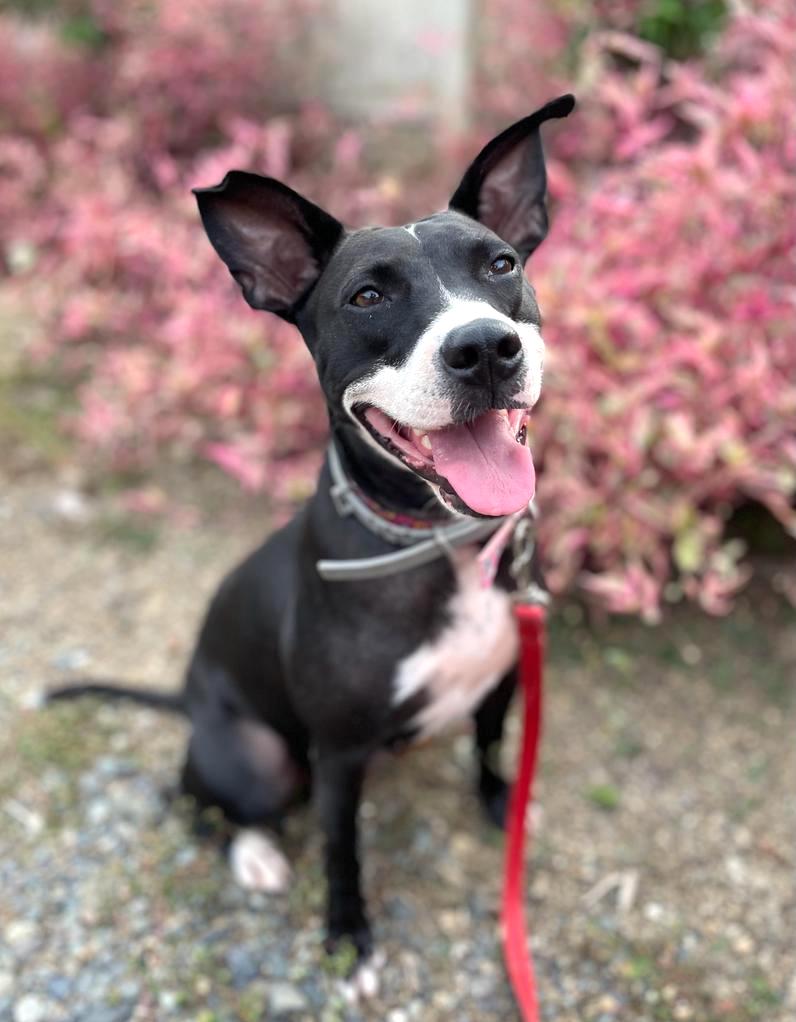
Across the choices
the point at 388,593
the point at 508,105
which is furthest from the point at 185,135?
the point at 388,593

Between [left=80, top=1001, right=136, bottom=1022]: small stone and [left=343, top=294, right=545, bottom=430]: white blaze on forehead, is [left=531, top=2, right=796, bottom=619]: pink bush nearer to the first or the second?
[left=343, top=294, right=545, bottom=430]: white blaze on forehead

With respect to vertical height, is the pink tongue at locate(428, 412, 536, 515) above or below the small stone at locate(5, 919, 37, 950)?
above

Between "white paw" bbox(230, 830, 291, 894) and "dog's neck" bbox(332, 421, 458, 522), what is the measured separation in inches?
45.7

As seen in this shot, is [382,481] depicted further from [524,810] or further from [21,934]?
[21,934]

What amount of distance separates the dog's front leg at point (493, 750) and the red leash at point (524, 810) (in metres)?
0.26

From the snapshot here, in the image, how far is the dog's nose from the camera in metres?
1.56

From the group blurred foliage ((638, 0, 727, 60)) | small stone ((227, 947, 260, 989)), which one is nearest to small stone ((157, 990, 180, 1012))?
small stone ((227, 947, 260, 989))

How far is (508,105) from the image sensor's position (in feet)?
16.5

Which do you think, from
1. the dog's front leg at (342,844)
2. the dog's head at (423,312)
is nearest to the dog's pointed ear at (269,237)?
the dog's head at (423,312)

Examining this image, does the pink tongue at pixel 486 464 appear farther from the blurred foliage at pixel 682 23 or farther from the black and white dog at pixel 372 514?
the blurred foliage at pixel 682 23

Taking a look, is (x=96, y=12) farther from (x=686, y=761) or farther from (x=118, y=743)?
(x=686, y=761)

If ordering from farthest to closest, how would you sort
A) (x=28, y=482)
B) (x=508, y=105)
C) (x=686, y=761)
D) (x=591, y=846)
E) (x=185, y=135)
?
1. (x=185, y=135)
2. (x=508, y=105)
3. (x=28, y=482)
4. (x=686, y=761)
5. (x=591, y=846)

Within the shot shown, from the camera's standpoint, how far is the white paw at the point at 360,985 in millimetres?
2271

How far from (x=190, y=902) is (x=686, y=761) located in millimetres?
1565
